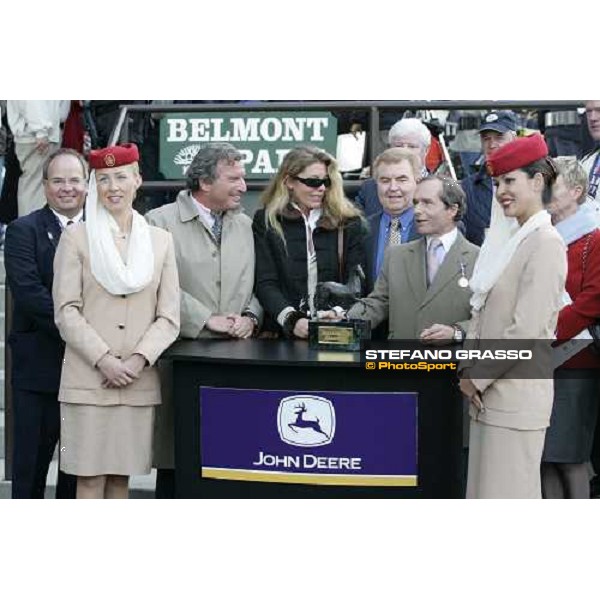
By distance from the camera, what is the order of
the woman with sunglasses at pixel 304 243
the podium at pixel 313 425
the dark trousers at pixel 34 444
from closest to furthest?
the podium at pixel 313 425 → the woman with sunglasses at pixel 304 243 → the dark trousers at pixel 34 444

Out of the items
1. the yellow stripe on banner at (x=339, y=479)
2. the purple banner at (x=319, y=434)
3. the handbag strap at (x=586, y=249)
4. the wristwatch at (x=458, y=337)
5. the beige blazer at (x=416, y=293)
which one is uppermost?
the handbag strap at (x=586, y=249)

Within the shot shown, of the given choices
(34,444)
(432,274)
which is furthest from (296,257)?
(34,444)

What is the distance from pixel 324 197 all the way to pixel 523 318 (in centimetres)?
91

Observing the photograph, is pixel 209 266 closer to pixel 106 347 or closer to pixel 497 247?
pixel 106 347

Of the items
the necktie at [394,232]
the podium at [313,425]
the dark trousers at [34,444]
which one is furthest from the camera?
the dark trousers at [34,444]

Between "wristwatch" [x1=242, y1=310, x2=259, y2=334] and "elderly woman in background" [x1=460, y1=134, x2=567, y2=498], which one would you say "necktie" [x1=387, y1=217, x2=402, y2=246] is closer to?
"elderly woman in background" [x1=460, y1=134, x2=567, y2=498]

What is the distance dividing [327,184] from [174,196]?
0.59 metres

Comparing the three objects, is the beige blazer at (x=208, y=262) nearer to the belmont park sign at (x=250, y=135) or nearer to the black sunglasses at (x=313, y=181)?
the belmont park sign at (x=250, y=135)

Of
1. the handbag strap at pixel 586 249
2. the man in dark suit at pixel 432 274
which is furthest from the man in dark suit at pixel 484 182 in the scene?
the handbag strap at pixel 586 249

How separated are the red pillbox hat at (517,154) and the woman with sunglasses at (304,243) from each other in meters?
0.65

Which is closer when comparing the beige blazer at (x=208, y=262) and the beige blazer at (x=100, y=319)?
the beige blazer at (x=100, y=319)

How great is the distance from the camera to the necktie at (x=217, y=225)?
18.3 ft

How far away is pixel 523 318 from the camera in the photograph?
5.05 meters

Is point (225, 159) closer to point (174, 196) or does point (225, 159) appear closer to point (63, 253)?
point (174, 196)
